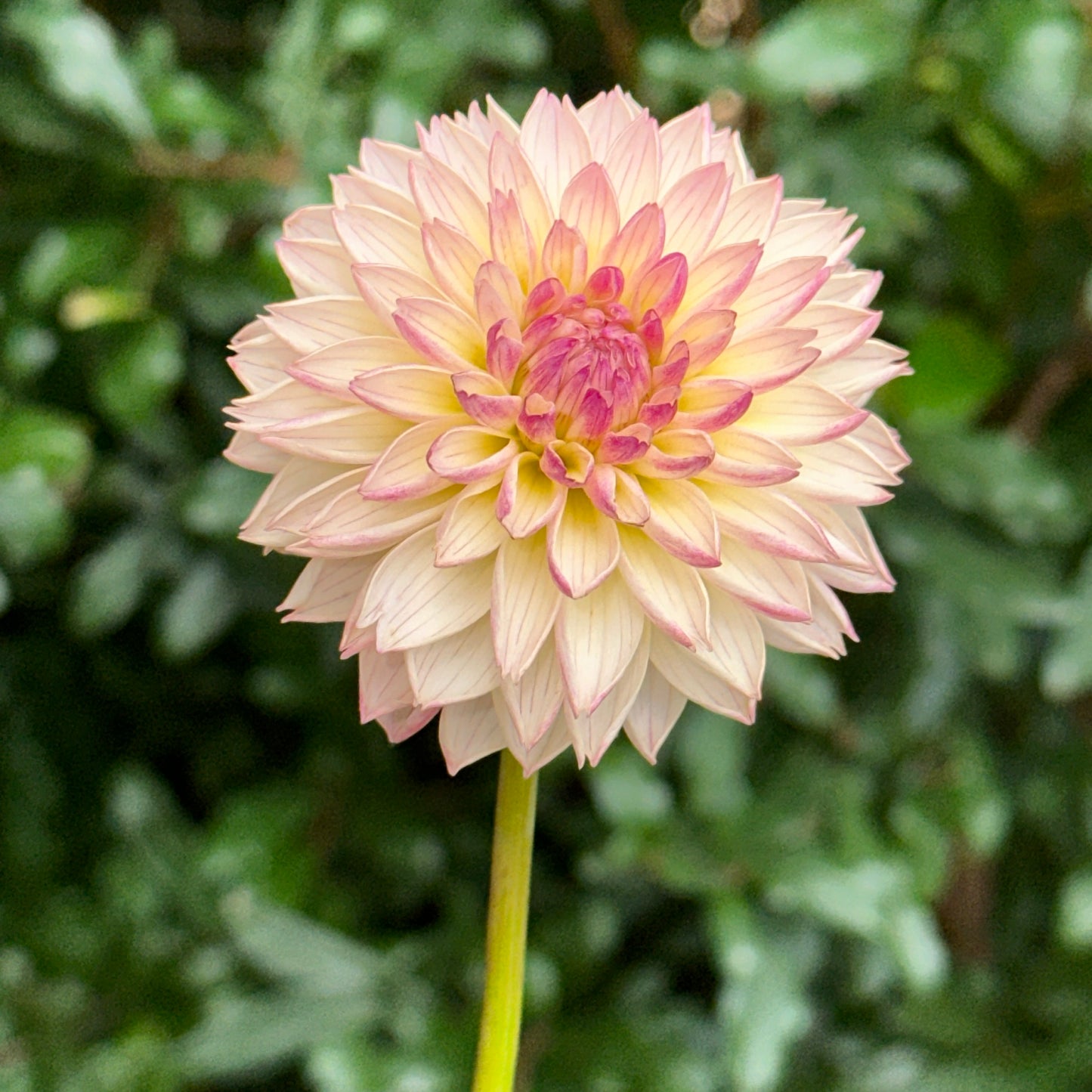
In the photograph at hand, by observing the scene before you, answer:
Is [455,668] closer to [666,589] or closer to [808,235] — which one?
[666,589]

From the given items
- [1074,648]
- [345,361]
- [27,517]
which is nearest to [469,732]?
[345,361]

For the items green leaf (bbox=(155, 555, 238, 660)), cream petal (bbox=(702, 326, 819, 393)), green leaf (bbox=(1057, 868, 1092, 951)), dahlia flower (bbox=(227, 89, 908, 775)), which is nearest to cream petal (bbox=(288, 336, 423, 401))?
dahlia flower (bbox=(227, 89, 908, 775))

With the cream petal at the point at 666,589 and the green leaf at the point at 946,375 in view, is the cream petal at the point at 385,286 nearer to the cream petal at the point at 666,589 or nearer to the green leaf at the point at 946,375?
the cream petal at the point at 666,589

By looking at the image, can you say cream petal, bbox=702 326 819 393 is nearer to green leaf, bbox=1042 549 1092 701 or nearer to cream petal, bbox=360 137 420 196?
cream petal, bbox=360 137 420 196

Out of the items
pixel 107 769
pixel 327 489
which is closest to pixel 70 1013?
pixel 107 769

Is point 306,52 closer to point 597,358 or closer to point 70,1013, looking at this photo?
point 597,358
